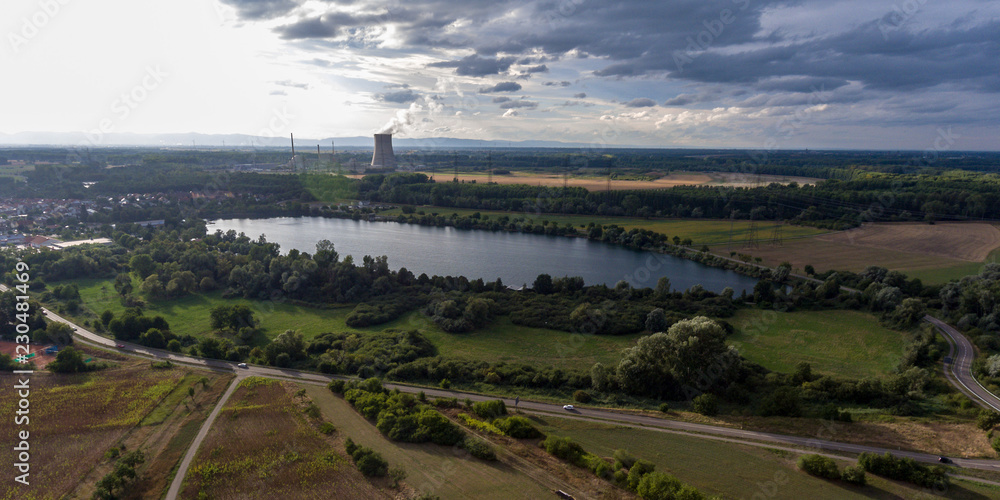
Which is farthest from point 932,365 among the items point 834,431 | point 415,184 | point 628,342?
point 415,184

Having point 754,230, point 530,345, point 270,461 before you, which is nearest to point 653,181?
point 754,230

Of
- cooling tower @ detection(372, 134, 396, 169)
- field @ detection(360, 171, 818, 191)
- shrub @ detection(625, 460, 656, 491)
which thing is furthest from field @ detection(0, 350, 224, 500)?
cooling tower @ detection(372, 134, 396, 169)

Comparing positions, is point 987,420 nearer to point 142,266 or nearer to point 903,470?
point 903,470

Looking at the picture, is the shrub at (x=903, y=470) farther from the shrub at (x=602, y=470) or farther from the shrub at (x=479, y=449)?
the shrub at (x=479, y=449)

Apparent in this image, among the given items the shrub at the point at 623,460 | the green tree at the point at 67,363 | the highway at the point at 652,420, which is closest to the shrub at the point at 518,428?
the highway at the point at 652,420

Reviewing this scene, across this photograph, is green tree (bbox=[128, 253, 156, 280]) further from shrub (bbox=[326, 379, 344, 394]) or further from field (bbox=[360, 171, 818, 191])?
field (bbox=[360, 171, 818, 191])

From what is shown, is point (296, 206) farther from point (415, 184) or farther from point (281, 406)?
point (281, 406)
